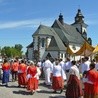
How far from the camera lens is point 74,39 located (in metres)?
101

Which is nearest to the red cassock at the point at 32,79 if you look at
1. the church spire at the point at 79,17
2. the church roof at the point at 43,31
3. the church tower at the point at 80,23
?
the church roof at the point at 43,31

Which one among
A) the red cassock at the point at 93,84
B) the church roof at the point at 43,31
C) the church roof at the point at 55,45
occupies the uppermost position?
the church roof at the point at 43,31

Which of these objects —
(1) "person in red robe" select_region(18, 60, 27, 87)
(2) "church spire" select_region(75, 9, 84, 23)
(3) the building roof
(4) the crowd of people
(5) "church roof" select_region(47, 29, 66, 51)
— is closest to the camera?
(4) the crowd of people

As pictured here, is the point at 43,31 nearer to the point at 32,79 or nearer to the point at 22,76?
the point at 22,76

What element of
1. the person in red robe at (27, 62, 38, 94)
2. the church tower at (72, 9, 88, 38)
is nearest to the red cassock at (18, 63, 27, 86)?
the person in red robe at (27, 62, 38, 94)

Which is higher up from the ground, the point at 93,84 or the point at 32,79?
the point at 32,79

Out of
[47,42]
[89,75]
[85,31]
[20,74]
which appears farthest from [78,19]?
[89,75]

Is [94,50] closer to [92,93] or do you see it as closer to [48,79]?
[48,79]

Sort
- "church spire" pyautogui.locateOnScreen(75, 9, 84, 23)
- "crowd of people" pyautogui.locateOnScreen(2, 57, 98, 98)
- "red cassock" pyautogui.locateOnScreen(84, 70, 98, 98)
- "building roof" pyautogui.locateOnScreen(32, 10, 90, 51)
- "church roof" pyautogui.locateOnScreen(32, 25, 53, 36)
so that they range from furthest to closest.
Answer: "church spire" pyautogui.locateOnScreen(75, 9, 84, 23), "building roof" pyautogui.locateOnScreen(32, 10, 90, 51), "church roof" pyautogui.locateOnScreen(32, 25, 53, 36), "crowd of people" pyautogui.locateOnScreen(2, 57, 98, 98), "red cassock" pyautogui.locateOnScreen(84, 70, 98, 98)

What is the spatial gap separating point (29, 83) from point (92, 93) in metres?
5.60

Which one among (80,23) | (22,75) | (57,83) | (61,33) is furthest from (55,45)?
(57,83)

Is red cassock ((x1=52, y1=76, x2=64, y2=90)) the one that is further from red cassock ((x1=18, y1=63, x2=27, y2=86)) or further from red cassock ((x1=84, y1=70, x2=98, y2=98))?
red cassock ((x1=84, y1=70, x2=98, y2=98))

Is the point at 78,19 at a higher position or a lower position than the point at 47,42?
higher

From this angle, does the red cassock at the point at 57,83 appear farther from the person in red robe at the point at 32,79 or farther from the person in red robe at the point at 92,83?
the person in red robe at the point at 92,83
